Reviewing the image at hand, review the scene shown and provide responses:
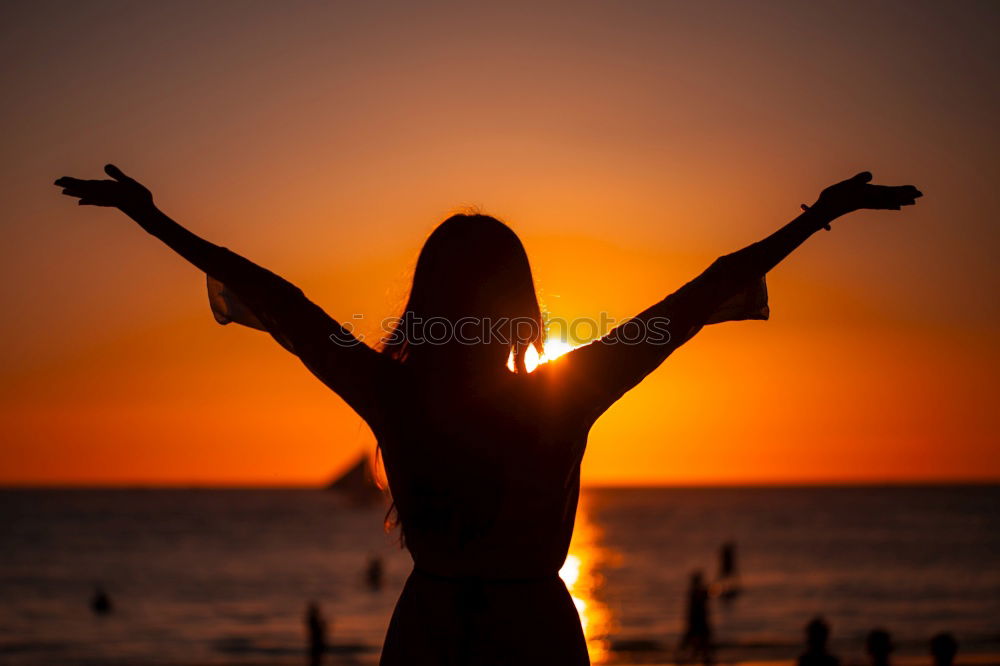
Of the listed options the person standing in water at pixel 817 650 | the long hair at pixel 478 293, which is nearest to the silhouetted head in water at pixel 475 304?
the long hair at pixel 478 293

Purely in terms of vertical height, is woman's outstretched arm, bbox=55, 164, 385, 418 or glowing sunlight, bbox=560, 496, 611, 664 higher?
glowing sunlight, bbox=560, 496, 611, 664

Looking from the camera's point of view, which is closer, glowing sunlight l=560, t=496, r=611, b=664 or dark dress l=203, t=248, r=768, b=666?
dark dress l=203, t=248, r=768, b=666

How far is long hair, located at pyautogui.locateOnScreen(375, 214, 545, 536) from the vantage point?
223 centimetres

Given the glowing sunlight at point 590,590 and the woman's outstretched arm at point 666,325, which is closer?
the woman's outstretched arm at point 666,325

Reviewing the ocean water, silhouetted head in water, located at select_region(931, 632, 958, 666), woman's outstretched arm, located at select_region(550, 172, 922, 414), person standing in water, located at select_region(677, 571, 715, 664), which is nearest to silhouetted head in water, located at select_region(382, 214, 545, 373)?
woman's outstretched arm, located at select_region(550, 172, 922, 414)

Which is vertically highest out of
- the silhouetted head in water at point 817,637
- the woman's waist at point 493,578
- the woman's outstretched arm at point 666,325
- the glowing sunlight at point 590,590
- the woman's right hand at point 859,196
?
the glowing sunlight at point 590,590

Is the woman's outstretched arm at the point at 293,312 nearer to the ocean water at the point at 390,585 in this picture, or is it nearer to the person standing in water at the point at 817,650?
the ocean water at the point at 390,585

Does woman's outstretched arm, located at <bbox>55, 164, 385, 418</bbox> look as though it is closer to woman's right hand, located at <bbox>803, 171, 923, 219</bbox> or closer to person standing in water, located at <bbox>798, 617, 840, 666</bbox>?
woman's right hand, located at <bbox>803, 171, 923, 219</bbox>

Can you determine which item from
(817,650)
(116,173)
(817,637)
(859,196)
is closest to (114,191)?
(116,173)

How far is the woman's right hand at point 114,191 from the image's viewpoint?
233 centimetres

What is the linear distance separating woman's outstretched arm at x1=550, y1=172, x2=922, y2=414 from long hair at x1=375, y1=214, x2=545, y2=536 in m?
0.12

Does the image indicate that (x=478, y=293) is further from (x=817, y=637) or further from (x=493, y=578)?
(x=817, y=637)

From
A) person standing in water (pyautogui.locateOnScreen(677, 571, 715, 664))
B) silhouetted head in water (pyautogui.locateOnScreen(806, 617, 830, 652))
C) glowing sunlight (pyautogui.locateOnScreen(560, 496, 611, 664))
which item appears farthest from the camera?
glowing sunlight (pyautogui.locateOnScreen(560, 496, 611, 664))

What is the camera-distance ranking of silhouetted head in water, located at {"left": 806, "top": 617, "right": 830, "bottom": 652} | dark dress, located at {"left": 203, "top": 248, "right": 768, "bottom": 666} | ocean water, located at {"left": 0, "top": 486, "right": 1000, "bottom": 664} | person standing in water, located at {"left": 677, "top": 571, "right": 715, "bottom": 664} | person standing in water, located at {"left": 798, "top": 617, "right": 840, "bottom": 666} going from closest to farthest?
dark dress, located at {"left": 203, "top": 248, "right": 768, "bottom": 666}
person standing in water, located at {"left": 798, "top": 617, "right": 840, "bottom": 666}
silhouetted head in water, located at {"left": 806, "top": 617, "right": 830, "bottom": 652}
person standing in water, located at {"left": 677, "top": 571, "right": 715, "bottom": 664}
ocean water, located at {"left": 0, "top": 486, "right": 1000, "bottom": 664}
